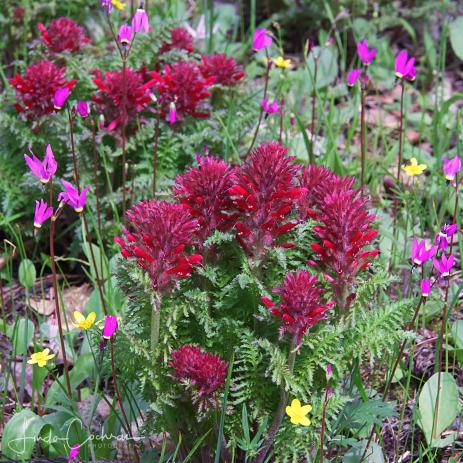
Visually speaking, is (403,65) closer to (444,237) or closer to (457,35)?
(444,237)

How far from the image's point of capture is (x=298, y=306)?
1.52 meters

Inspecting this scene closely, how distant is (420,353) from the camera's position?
2484mm

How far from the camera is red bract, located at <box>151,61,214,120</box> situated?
2934 mm

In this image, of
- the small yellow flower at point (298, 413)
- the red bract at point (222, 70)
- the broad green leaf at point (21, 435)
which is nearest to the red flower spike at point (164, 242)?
the small yellow flower at point (298, 413)

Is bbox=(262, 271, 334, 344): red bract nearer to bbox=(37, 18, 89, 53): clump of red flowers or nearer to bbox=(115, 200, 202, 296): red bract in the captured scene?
bbox=(115, 200, 202, 296): red bract

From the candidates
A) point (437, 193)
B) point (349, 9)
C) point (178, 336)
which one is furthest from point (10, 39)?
point (178, 336)

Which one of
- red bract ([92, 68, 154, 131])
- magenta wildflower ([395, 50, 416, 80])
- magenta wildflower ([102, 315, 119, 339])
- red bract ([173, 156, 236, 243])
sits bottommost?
magenta wildflower ([102, 315, 119, 339])

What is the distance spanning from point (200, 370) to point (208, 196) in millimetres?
414

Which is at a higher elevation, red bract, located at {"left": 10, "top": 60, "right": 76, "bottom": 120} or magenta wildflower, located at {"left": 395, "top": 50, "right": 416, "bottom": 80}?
magenta wildflower, located at {"left": 395, "top": 50, "right": 416, "bottom": 80}

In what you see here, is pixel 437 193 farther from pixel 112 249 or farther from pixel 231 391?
pixel 231 391

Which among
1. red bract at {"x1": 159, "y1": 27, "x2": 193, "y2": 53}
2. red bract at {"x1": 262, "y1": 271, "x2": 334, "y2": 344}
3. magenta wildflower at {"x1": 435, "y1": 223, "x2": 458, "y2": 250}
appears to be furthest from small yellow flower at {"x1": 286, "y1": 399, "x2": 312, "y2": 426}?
red bract at {"x1": 159, "y1": 27, "x2": 193, "y2": 53}

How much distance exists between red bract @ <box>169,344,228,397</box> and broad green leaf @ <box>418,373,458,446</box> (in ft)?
2.44

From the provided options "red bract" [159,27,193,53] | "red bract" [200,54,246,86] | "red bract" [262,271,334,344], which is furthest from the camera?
"red bract" [159,27,193,53]

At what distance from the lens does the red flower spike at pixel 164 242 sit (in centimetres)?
158
